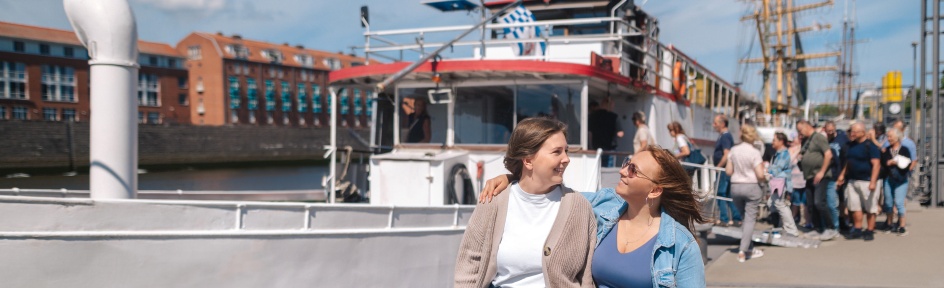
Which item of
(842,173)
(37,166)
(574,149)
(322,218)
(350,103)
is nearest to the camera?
(322,218)

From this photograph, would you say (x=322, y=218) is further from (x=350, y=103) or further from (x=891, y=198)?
(x=350, y=103)

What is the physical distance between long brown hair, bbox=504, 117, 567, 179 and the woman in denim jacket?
12.6 inches

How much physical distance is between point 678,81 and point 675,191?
917 centimetres

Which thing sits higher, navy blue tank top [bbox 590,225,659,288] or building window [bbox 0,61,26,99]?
building window [bbox 0,61,26,99]

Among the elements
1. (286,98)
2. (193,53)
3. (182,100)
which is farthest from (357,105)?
(182,100)

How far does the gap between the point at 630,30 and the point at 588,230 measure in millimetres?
9231

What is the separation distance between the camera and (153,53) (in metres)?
74.1

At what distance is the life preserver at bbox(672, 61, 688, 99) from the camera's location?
11.4 m

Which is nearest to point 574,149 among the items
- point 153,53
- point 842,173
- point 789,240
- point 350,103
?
point 789,240

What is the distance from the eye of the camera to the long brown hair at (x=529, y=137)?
9.45 feet

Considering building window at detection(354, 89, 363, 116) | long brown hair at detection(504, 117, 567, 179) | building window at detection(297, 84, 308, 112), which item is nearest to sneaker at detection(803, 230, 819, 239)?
long brown hair at detection(504, 117, 567, 179)

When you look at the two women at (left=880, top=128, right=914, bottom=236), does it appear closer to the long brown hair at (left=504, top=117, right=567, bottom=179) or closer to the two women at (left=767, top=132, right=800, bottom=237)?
the two women at (left=767, top=132, right=800, bottom=237)

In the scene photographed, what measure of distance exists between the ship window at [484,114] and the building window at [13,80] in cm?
6158

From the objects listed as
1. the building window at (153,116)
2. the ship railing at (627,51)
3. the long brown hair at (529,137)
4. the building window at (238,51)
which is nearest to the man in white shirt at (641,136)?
the ship railing at (627,51)
